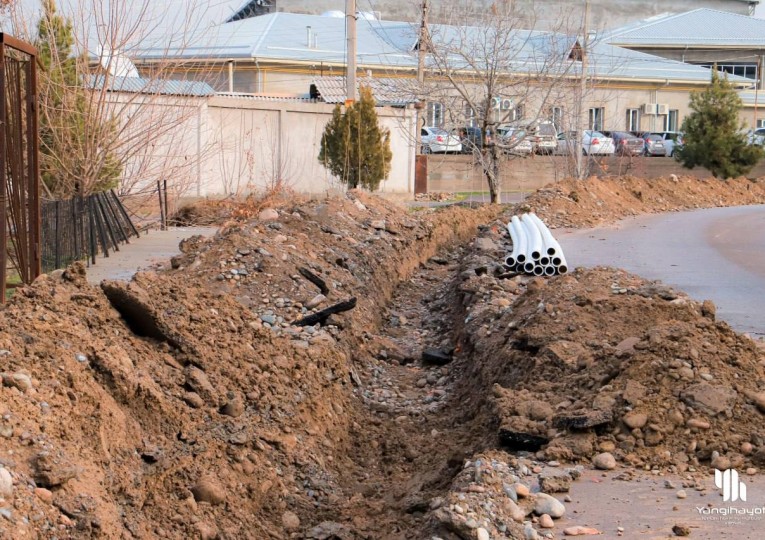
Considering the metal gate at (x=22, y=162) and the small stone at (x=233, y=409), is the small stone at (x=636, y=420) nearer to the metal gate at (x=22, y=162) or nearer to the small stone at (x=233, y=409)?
the small stone at (x=233, y=409)

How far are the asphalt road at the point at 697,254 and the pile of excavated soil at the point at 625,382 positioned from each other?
7.36ft

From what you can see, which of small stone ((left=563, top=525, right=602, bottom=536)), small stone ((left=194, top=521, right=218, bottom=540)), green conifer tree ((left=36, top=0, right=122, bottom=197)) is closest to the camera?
small stone ((left=563, top=525, right=602, bottom=536))

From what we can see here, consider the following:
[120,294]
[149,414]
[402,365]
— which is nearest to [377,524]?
[149,414]

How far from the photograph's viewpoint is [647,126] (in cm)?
4794

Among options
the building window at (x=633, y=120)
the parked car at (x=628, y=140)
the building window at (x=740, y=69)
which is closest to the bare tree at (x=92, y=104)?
the parked car at (x=628, y=140)

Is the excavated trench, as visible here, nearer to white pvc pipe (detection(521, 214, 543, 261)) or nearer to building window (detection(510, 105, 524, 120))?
white pvc pipe (detection(521, 214, 543, 261))

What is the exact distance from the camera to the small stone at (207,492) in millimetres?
5270

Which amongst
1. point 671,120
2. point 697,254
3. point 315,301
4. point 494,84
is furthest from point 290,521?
point 671,120

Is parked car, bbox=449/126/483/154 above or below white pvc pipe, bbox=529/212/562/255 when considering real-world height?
above

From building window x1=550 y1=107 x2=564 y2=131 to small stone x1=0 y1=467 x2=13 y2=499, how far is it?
75.1 feet

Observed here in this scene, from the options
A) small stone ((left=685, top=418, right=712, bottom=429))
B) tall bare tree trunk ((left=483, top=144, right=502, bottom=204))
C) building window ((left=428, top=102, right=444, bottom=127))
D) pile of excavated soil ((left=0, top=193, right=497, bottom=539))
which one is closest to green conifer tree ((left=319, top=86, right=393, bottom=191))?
tall bare tree trunk ((left=483, top=144, right=502, bottom=204))

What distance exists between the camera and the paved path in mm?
11875

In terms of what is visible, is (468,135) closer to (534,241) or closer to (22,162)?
(534,241)

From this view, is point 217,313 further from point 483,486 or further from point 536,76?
point 536,76
